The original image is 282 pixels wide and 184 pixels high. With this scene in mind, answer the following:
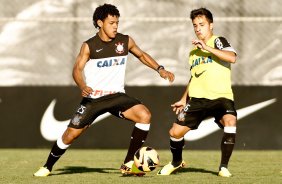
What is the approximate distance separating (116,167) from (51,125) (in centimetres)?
379

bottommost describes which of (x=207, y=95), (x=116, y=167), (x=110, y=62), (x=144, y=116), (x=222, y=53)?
(x=116, y=167)

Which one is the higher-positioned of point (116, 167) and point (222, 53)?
point (222, 53)

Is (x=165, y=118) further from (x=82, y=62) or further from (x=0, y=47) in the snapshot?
(x=82, y=62)

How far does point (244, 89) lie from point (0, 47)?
477 cm

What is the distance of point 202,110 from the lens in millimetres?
10133

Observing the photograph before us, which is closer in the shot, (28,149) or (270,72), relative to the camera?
(28,149)

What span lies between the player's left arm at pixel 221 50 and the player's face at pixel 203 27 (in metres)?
0.14

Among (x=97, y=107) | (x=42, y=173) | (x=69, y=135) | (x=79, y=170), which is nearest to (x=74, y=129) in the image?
(x=69, y=135)

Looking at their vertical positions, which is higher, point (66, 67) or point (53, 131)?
point (66, 67)

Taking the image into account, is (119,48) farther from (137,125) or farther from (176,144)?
(176,144)

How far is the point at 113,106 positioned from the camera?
33.3ft

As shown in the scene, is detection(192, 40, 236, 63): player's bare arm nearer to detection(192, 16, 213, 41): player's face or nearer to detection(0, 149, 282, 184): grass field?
detection(192, 16, 213, 41): player's face

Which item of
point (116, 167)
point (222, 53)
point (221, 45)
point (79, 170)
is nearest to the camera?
point (222, 53)

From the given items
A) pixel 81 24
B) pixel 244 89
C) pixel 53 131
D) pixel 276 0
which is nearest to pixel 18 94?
pixel 53 131
